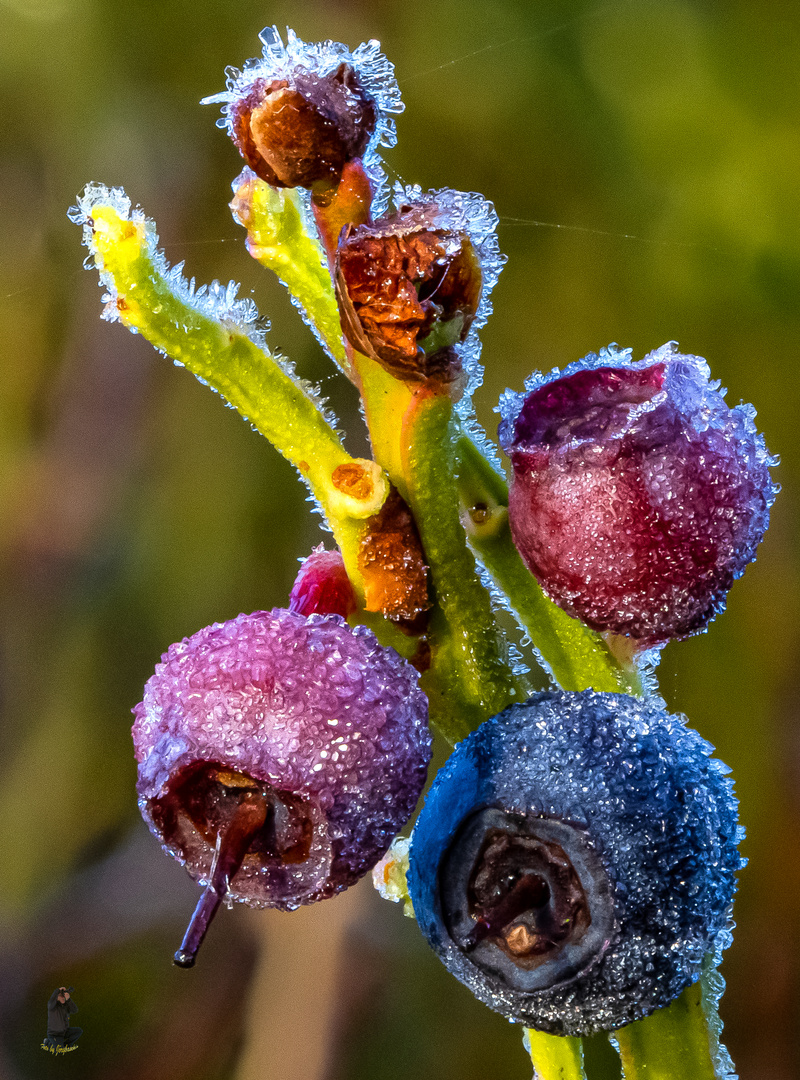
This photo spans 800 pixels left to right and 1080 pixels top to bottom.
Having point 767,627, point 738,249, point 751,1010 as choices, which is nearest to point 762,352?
point 738,249

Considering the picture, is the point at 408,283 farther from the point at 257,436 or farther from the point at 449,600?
the point at 257,436

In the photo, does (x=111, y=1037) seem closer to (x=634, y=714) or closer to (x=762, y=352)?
(x=634, y=714)

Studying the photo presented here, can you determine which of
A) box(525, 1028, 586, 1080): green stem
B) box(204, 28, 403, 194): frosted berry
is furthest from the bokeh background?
box(204, 28, 403, 194): frosted berry

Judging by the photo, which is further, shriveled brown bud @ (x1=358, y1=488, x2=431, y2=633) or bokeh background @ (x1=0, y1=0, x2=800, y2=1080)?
bokeh background @ (x1=0, y1=0, x2=800, y2=1080)

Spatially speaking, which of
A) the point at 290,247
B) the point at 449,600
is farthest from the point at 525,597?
the point at 290,247

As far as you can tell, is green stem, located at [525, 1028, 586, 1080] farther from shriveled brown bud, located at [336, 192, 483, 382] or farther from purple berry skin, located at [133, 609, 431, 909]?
shriveled brown bud, located at [336, 192, 483, 382]

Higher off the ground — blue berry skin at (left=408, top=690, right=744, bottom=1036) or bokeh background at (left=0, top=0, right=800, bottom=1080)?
bokeh background at (left=0, top=0, right=800, bottom=1080)

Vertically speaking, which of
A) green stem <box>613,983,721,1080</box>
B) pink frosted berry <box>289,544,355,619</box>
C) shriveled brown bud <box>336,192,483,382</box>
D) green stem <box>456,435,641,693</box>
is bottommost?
green stem <box>613,983,721,1080</box>
